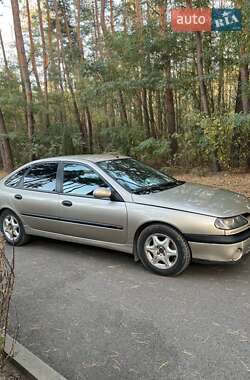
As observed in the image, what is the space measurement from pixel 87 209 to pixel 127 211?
0.63 metres

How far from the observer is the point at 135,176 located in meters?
5.08

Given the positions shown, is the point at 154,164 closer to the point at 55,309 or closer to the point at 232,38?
the point at 232,38

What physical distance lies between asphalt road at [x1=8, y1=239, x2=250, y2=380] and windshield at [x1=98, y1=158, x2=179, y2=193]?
3.37 feet

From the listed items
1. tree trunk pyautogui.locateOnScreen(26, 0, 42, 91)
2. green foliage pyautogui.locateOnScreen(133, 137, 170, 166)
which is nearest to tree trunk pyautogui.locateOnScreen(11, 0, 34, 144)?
tree trunk pyautogui.locateOnScreen(26, 0, 42, 91)

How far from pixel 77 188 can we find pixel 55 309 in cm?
190

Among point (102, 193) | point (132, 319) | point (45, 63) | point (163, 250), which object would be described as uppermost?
point (45, 63)

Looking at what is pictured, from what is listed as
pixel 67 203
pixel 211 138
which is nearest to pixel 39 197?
pixel 67 203

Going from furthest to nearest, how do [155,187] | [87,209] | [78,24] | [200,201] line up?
[78,24]
[155,187]
[87,209]
[200,201]

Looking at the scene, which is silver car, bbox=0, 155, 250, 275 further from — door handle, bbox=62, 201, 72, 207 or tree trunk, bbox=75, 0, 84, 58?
tree trunk, bbox=75, 0, 84, 58

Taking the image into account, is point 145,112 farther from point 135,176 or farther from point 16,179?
point 135,176

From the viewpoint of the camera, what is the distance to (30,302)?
150 inches

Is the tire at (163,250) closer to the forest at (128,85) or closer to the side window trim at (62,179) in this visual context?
the side window trim at (62,179)

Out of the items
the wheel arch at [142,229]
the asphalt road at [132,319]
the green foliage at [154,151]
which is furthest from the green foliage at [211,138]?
the asphalt road at [132,319]

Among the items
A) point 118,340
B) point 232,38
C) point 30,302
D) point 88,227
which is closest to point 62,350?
point 118,340
